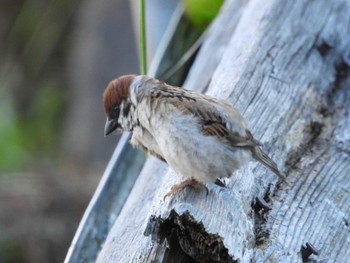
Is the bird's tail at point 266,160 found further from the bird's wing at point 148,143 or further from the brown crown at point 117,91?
the brown crown at point 117,91

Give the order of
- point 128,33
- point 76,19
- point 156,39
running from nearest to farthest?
point 156,39 → point 128,33 → point 76,19

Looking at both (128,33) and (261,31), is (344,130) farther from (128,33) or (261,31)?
(128,33)

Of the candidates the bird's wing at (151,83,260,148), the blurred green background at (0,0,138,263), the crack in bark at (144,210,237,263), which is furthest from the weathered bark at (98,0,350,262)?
the blurred green background at (0,0,138,263)

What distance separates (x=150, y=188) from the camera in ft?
10.0

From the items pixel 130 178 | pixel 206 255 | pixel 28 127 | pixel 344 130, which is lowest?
pixel 28 127

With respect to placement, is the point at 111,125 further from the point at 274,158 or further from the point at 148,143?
the point at 274,158

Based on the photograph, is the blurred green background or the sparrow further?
the blurred green background

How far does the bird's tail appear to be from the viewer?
2.75 m

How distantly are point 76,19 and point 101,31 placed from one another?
0.36m

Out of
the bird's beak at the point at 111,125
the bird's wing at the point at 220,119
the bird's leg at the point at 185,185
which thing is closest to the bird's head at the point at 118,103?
the bird's beak at the point at 111,125

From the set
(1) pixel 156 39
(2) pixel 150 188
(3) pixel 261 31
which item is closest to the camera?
(2) pixel 150 188

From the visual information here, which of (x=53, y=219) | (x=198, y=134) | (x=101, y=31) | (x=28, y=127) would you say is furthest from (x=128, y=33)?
(x=198, y=134)

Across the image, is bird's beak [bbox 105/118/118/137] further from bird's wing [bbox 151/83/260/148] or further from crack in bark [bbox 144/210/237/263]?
crack in bark [bbox 144/210/237/263]

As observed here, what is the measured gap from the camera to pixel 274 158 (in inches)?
115
